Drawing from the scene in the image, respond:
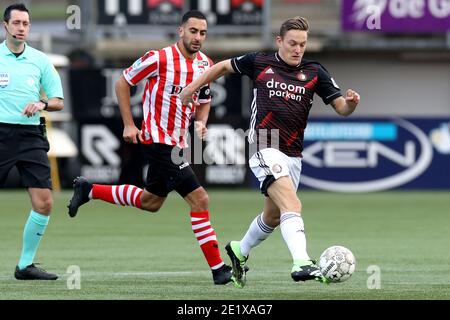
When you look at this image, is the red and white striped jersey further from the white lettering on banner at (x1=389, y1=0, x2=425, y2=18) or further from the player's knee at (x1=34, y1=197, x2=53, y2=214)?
the white lettering on banner at (x1=389, y1=0, x2=425, y2=18)

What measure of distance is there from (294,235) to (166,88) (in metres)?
1.95

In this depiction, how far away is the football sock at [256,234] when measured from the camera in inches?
416

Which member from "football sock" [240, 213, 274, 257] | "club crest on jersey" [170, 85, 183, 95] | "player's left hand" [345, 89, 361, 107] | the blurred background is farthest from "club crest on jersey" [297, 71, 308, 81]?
the blurred background

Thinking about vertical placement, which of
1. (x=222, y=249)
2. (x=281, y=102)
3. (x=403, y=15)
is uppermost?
(x=403, y=15)

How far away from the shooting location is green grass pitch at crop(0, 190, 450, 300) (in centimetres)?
987

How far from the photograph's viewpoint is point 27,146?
10.7 metres

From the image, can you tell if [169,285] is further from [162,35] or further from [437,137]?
[162,35]

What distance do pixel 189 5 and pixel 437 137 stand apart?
5501mm

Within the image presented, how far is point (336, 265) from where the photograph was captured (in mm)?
9508

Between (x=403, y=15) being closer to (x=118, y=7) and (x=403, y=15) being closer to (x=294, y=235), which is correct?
(x=118, y=7)

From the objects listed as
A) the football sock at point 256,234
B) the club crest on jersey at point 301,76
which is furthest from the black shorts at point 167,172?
the club crest on jersey at point 301,76

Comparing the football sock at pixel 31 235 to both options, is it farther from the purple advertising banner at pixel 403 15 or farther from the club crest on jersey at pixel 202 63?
the purple advertising banner at pixel 403 15

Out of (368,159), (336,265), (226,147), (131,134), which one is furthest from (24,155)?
(368,159)
